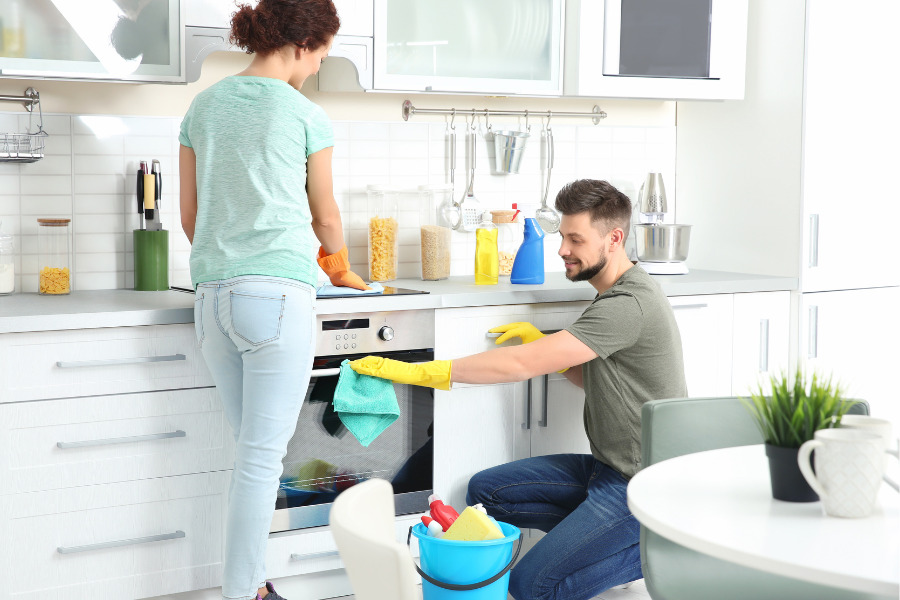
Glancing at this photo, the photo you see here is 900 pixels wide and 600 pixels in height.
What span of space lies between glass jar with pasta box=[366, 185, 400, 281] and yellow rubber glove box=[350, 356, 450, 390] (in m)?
0.68

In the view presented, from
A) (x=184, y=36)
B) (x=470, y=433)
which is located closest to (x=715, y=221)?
(x=470, y=433)

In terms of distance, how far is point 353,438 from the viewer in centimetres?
261

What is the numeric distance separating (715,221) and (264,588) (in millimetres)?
2066

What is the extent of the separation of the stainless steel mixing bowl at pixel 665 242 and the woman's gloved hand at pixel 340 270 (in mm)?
1091

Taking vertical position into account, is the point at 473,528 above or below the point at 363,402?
below

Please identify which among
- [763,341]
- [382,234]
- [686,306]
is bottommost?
[763,341]

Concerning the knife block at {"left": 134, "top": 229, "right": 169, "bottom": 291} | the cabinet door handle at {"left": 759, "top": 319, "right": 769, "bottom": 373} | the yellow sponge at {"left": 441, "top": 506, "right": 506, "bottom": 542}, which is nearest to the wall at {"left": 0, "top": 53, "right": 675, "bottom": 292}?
the knife block at {"left": 134, "top": 229, "right": 169, "bottom": 291}

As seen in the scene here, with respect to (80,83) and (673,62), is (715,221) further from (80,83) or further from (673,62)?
(80,83)

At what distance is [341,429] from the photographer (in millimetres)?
2590

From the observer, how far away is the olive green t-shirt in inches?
90.8

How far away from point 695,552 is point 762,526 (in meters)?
0.67

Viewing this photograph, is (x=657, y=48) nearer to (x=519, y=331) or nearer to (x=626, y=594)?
(x=519, y=331)

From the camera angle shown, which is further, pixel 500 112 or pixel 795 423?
pixel 500 112

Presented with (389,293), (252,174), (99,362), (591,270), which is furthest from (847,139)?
(99,362)
